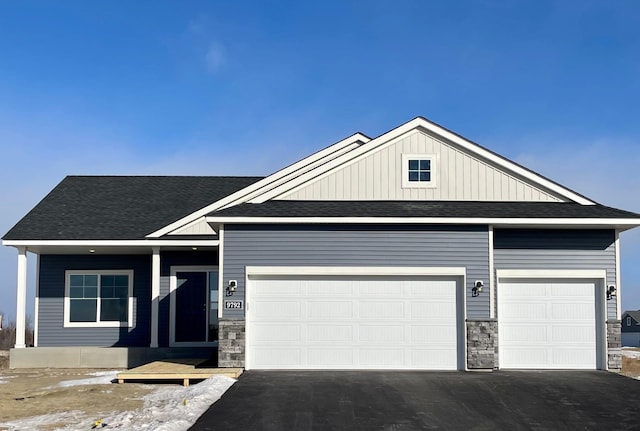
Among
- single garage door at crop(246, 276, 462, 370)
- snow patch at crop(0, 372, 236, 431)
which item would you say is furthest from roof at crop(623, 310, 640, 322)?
snow patch at crop(0, 372, 236, 431)

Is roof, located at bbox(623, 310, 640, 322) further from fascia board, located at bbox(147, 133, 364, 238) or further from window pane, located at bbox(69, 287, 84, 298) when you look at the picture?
window pane, located at bbox(69, 287, 84, 298)

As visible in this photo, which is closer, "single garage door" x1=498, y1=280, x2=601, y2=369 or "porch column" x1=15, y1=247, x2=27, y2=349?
"single garage door" x1=498, y1=280, x2=601, y2=369

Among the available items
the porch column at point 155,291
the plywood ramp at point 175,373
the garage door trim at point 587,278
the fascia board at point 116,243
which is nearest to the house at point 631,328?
the garage door trim at point 587,278

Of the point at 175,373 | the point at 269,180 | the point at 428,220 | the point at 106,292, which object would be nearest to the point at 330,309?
the point at 428,220

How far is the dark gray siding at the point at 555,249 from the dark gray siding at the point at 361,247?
0.72m

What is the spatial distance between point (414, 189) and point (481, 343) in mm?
3977

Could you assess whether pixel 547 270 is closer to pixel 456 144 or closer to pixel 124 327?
pixel 456 144

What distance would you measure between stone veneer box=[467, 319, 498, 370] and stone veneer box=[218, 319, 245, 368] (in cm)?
490

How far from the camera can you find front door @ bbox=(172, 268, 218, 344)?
18.3 metres

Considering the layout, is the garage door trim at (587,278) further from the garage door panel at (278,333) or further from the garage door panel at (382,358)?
the garage door panel at (278,333)

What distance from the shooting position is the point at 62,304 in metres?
18.8

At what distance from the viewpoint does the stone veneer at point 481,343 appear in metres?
14.4

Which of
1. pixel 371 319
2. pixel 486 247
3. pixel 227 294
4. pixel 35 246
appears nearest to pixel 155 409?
pixel 227 294

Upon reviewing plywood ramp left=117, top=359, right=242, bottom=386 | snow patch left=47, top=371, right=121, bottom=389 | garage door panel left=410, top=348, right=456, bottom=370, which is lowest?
snow patch left=47, top=371, right=121, bottom=389
